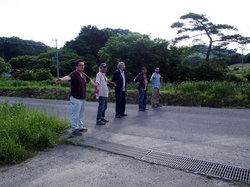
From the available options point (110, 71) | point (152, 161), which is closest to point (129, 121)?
point (152, 161)

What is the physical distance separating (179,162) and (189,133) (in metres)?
2.06

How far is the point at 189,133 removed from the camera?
231 inches

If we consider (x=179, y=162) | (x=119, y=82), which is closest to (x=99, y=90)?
(x=119, y=82)

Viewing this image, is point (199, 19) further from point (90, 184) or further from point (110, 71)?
point (90, 184)

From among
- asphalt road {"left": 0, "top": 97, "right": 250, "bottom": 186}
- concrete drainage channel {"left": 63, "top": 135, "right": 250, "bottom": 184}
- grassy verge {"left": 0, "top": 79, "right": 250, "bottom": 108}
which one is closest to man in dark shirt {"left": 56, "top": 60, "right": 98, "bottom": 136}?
asphalt road {"left": 0, "top": 97, "right": 250, "bottom": 186}

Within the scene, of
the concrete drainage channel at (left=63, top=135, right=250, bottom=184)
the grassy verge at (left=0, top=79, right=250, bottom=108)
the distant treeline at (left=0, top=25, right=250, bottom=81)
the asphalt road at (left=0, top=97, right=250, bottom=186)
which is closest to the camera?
the concrete drainage channel at (left=63, top=135, right=250, bottom=184)

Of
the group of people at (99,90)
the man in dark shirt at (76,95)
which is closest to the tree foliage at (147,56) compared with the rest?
the group of people at (99,90)

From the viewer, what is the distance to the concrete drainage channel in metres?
3.45

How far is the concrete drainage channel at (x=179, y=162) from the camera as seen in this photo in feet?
11.3

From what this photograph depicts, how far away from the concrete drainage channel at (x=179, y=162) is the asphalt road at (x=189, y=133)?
0.24 m

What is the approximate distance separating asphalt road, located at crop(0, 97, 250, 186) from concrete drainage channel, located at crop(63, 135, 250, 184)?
0.78ft

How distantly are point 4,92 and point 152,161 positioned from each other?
738 inches

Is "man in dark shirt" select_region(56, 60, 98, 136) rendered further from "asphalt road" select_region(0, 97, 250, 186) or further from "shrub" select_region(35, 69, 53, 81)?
"shrub" select_region(35, 69, 53, 81)

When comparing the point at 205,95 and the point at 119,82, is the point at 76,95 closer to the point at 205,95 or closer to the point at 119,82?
the point at 119,82
